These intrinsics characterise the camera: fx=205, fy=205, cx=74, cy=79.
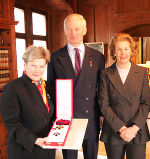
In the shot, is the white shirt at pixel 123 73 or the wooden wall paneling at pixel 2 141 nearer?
the white shirt at pixel 123 73

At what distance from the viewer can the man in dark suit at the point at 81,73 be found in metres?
1.93

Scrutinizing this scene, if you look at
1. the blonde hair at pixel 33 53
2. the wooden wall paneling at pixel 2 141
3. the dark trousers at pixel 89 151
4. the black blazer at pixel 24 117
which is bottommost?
the wooden wall paneling at pixel 2 141

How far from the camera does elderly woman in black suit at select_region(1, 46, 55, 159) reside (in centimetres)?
135

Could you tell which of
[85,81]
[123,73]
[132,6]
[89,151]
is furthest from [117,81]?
[132,6]

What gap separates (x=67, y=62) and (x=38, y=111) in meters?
0.67

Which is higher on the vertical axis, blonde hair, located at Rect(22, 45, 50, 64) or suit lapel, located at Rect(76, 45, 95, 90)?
blonde hair, located at Rect(22, 45, 50, 64)

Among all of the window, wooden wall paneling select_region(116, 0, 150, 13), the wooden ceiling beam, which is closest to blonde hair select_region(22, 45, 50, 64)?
the window

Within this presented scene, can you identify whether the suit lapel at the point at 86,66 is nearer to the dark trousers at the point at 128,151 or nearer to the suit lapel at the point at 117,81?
the suit lapel at the point at 117,81

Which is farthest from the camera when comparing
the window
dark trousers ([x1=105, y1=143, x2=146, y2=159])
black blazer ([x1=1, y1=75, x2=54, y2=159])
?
the window

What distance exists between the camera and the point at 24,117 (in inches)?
55.6

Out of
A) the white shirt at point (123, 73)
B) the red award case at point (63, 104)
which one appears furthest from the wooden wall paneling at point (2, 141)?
the white shirt at point (123, 73)

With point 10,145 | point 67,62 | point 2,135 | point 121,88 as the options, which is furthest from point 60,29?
point 10,145

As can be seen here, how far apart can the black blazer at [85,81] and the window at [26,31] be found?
7.66 ft

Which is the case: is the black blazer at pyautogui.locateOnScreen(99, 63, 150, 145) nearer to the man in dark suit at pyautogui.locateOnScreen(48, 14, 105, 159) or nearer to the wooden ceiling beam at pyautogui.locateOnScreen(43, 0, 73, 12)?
the man in dark suit at pyautogui.locateOnScreen(48, 14, 105, 159)
